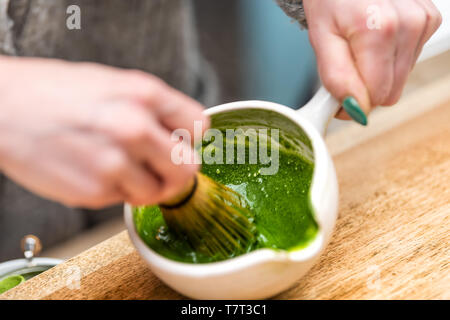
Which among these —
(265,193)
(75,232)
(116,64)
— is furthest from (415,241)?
(75,232)

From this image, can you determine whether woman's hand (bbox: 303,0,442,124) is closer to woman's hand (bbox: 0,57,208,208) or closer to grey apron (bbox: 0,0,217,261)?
woman's hand (bbox: 0,57,208,208)

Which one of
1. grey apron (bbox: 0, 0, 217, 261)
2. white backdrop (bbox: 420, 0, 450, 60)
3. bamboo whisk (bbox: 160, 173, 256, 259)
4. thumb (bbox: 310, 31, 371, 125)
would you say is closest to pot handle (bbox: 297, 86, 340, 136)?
thumb (bbox: 310, 31, 371, 125)

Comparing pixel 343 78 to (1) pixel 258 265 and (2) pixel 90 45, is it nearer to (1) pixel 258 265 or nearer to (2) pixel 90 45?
(1) pixel 258 265

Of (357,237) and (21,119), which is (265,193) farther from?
(21,119)

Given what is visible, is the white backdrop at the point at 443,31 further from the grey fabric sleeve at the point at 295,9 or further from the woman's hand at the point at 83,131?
the woman's hand at the point at 83,131

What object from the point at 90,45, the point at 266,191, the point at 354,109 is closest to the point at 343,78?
the point at 354,109

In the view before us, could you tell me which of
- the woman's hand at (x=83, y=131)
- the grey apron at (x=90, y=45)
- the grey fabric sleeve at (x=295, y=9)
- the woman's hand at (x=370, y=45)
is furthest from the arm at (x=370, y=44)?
the grey apron at (x=90, y=45)

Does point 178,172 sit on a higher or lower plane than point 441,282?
higher

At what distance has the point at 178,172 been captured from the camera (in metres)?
0.39

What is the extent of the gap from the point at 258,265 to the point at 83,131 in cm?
19

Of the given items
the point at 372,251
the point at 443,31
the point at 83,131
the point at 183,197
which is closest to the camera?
the point at 83,131

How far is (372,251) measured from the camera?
58 centimetres

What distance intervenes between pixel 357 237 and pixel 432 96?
17.0 inches

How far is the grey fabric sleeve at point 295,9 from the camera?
717 mm
